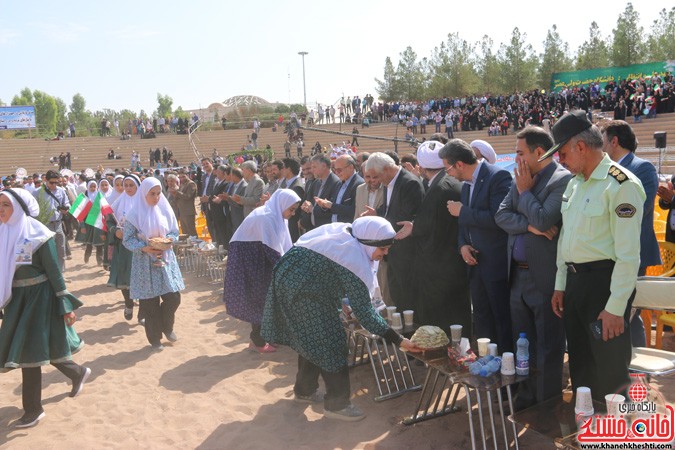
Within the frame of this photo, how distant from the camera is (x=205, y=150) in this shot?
127 feet

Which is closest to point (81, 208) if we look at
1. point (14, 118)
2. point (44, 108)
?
point (14, 118)

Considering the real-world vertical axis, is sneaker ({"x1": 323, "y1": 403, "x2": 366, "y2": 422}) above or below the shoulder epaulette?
below

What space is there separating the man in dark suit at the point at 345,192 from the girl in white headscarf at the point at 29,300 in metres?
2.88

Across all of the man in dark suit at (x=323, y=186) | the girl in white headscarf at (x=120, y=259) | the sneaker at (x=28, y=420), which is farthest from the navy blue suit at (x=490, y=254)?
the girl in white headscarf at (x=120, y=259)

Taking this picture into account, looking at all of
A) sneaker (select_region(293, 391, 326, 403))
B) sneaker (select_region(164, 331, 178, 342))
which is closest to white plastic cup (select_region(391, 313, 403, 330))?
sneaker (select_region(293, 391, 326, 403))

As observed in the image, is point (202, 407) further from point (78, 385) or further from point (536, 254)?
point (536, 254)

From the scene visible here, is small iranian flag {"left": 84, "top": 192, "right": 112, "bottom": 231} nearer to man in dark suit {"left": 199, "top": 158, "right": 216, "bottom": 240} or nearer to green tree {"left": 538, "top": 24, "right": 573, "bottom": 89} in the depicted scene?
man in dark suit {"left": 199, "top": 158, "right": 216, "bottom": 240}

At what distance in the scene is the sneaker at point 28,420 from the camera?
487 cm

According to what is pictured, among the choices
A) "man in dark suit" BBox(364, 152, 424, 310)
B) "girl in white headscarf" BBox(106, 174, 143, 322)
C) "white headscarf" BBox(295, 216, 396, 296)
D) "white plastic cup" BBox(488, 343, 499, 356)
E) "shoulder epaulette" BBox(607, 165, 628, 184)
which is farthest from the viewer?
"girl in white headscarf" BBox(106, 174, 143, 322)

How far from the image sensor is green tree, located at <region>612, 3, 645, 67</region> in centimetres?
4575

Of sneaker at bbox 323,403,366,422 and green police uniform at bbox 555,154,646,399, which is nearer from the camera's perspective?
green police uniform at bbox 555,154,646,399

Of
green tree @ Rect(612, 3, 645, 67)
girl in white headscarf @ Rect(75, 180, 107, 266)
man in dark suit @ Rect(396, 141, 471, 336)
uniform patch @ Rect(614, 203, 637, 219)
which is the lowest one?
girl in white headscarf @ Rect(75, 180, 107, 266)

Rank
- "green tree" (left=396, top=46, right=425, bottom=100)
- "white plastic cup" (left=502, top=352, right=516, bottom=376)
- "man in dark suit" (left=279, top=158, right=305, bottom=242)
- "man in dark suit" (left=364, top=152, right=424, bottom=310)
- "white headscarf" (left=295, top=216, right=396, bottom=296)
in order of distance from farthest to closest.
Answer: "green tree" (left=396, top=46, right=425, bottom=100) < "man in dark suit" (left=279, top=158, right=305, bottom=242) < "man in dark suit" (left=364, top=152, right=424, bottom=310) < "white headscarf" (left=295, top=216, right=396, bottom=296) < "white plastic cup" (left=502, top=352, right=516, bottom=376)

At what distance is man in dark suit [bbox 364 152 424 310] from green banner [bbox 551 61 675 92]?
2953cm
